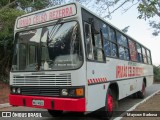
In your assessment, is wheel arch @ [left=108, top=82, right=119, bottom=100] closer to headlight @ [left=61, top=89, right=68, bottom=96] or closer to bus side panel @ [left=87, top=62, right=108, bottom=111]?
bus side panel @ [left=87, top=62, right=108, bottom=111]

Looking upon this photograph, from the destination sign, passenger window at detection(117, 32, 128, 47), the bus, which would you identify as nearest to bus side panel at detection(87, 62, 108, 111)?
the bus

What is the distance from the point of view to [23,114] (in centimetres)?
964

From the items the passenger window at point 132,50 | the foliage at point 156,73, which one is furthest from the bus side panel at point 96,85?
the foliage at point 156,73

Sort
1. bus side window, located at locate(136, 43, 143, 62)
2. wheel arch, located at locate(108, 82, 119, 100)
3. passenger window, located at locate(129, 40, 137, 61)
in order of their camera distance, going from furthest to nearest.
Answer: bus side window, located at locate(136, 43, 143, 62), passenger window, located at locate(129, 40, 137, 61), wheel arch, located at locate(108, 82, 119, 100)

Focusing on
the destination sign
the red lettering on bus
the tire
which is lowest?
the tire

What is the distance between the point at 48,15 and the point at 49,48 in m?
0.97

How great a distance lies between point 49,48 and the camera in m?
7.51

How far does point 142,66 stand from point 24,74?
8.60m

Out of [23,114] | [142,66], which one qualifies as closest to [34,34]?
[23,114]

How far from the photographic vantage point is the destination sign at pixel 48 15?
7.42 metres

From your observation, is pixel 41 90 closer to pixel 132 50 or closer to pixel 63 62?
pixel 63 62

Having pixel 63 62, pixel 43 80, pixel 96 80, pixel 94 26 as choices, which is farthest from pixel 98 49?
pixel 43 80

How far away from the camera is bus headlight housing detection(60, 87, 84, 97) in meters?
6.89

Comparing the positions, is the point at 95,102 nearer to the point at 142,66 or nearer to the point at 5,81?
the point at 142,66
